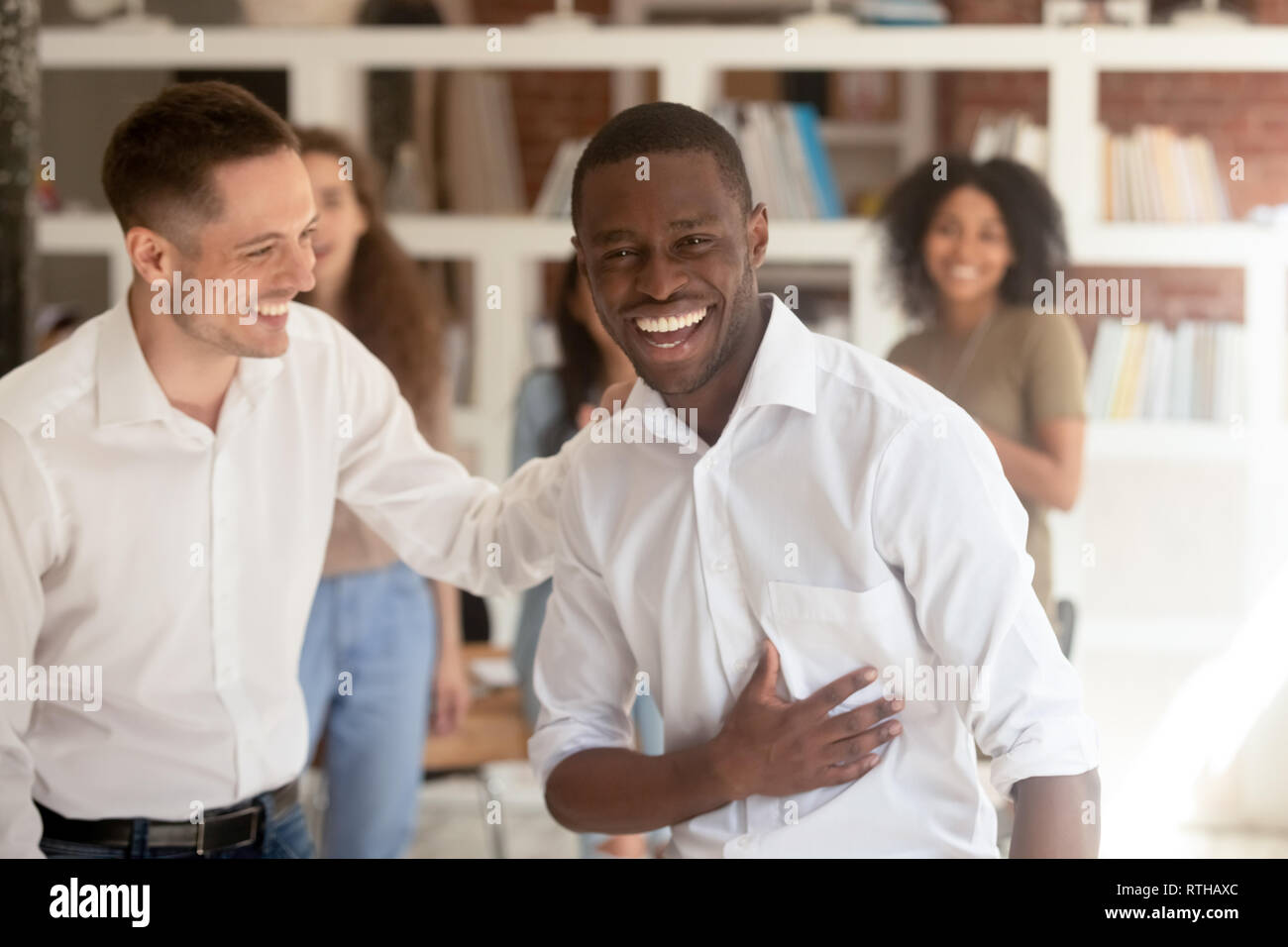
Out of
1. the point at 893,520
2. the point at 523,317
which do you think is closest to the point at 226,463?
the point at 893,520

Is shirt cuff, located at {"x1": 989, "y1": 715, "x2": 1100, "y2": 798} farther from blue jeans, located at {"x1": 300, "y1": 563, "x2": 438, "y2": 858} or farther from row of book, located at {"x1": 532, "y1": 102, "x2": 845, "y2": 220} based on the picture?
row of book, located at {"x1": 532, "y1": 102, "x2": 845, "y2": 220}

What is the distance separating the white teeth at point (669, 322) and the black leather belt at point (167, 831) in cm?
68

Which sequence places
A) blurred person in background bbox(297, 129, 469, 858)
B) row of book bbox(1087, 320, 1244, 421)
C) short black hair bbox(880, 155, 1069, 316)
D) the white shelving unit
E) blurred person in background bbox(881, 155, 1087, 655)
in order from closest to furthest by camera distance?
blurred person in background bbox(881, 155, 1087, 655) < blurred person in background bbox(297, 129, 469, 858) < short black hair bbox(880, 155, 1069, 316) < the white shelving unit < row of book bbox(1087, 320, 1244, 421)

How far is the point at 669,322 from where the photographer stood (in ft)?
3.84

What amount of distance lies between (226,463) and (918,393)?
727 mm

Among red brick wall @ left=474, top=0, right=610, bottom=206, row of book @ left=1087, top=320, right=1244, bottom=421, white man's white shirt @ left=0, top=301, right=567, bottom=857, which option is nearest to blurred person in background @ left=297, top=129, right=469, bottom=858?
white man's white shirt @ left=0, top=301, right=567, bottom=857

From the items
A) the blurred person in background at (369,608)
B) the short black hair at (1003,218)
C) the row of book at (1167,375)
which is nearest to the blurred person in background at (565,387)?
the blurred person in background at (369,608)

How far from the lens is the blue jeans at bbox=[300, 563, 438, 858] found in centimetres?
215

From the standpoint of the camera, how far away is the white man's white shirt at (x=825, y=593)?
3.70 feet

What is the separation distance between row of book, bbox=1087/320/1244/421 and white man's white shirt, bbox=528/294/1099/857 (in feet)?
7.13

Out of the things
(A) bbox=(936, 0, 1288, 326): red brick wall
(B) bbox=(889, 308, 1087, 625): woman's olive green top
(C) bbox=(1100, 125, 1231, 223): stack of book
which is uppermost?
(A) bbox=(936, 0, 1288, 326): red brick wall

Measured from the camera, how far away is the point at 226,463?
1410 mm

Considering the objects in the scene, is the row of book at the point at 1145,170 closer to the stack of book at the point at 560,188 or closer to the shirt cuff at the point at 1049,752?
the stack of book at the point at 560,188

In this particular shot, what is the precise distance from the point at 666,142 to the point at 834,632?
1.51 ft
